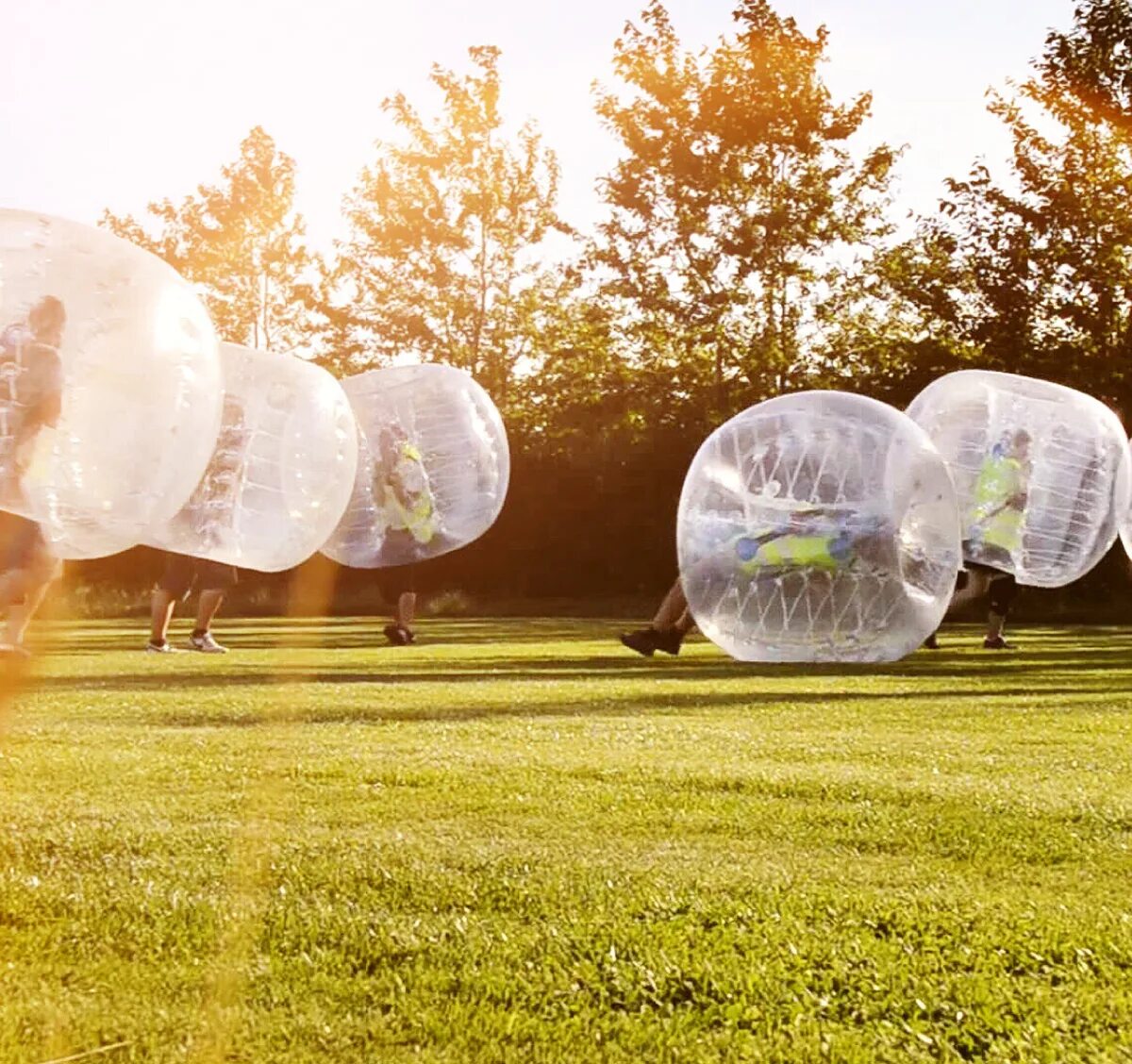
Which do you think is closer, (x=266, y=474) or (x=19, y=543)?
(x=19, y=543)

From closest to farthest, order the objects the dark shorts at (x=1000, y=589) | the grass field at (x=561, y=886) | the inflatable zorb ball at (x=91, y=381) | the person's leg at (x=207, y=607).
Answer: the grass field at (x=561, y=886)
the inflatable zorb ball at (x=91, y=381)
the person's leg at (x=207, y=607)
the dark shorts at (x=1000, y=589)

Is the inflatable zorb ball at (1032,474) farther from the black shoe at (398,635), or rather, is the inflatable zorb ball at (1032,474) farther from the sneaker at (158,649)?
the sneaker at (158,649)

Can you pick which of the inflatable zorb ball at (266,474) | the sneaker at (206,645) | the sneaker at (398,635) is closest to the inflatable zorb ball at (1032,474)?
the inflatable zorb ball at (266,474)

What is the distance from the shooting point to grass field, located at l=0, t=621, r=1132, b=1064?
3250mm

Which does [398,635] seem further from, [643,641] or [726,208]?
[726,208]

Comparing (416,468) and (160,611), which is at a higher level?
(416,468)

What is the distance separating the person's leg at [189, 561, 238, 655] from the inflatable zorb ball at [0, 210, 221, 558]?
6.71 m

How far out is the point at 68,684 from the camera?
1035cm

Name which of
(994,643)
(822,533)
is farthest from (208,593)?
(994,643)

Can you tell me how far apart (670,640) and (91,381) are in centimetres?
799

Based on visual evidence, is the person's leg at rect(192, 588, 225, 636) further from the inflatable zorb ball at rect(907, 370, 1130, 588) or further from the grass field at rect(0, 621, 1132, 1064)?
the inflatable zorb ball at rect(907, 370, 1130, 588)

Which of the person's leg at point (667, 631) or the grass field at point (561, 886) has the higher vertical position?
the person's leg at point (667, 631)

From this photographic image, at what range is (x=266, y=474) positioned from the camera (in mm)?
9680

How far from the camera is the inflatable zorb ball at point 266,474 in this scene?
9.47 m
